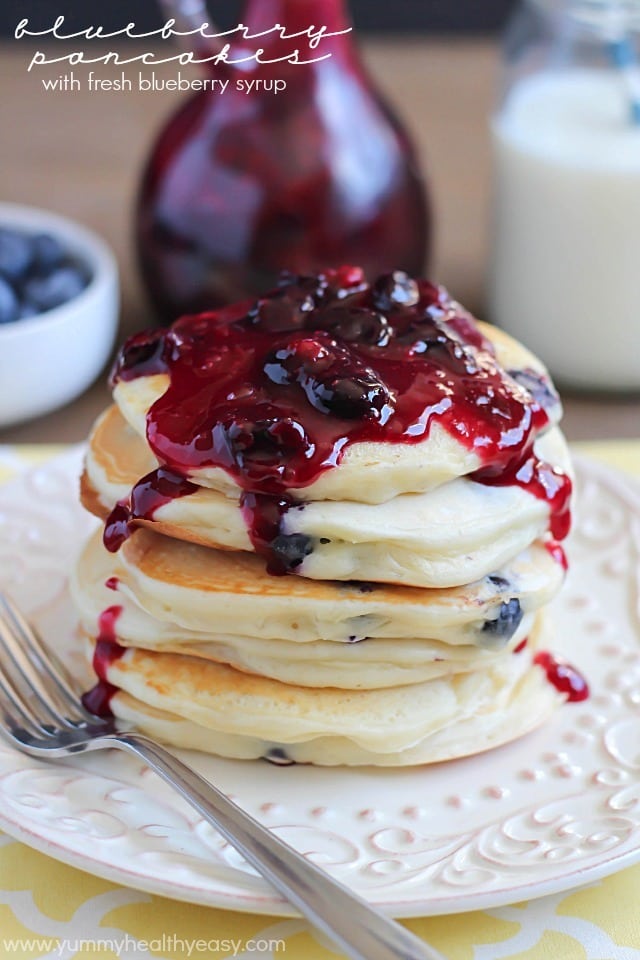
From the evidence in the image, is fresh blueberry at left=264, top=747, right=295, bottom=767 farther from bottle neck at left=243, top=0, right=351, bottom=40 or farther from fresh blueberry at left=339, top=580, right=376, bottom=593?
bottle neck at left=243, top=0, right=351, bottom=40

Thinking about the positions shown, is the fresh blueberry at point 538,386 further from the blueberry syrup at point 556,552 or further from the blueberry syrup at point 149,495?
the blueberry syrup at point 149,495

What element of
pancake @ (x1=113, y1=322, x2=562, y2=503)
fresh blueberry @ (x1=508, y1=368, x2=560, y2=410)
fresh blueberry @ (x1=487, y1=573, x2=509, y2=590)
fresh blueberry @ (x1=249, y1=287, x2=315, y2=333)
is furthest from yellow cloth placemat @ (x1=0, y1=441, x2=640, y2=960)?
fresh blueberry @ (x1=249, y1=287, x2=315, y2=333)

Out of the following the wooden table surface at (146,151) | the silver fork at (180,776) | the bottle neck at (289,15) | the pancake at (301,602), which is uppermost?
the bottle neck at (289,15)

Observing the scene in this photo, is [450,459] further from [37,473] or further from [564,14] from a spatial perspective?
[564,14]

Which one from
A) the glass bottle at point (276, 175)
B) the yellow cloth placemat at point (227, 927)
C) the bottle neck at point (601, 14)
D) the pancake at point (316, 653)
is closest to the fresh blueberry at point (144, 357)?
the pancake at point (316, 653)

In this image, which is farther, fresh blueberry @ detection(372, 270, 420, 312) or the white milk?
the white milk
